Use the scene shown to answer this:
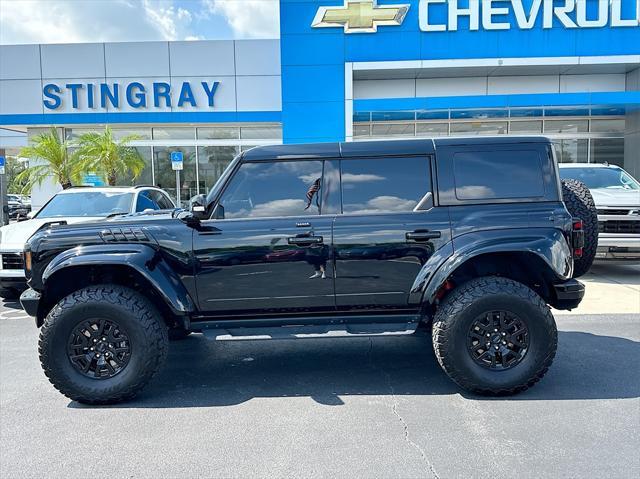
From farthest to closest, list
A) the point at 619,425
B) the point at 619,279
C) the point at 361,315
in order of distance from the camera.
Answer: the point at 619,279, the point at 361,315, the point at 619,425

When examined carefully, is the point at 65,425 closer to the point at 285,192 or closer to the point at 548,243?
the point at 285,192

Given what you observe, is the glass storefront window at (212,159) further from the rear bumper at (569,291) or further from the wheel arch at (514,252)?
the rear bumper at (569,291)

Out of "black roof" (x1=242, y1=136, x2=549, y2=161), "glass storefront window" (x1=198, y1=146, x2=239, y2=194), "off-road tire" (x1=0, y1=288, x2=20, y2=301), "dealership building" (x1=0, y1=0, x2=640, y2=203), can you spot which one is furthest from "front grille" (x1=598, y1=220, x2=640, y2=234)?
"glass storefront window" (x1=198, y1=146, x2=239, y2=194)

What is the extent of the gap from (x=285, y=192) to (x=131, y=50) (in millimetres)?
16787

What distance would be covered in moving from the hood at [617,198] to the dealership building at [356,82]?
7.39m

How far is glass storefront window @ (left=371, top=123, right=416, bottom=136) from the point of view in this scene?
1816 cm

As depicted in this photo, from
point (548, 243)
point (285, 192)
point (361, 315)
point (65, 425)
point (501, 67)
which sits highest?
point (501, 67)

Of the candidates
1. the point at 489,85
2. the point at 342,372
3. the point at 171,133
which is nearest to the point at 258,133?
the point at 171,133

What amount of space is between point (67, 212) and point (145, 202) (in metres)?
1.22

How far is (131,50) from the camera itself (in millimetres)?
18188

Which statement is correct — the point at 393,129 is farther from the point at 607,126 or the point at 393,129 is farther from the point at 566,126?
the point at 607,126

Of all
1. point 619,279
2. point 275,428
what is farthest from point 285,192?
point 619,279

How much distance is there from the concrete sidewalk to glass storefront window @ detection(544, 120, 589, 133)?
9.75 m

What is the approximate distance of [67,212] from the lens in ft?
26.7
